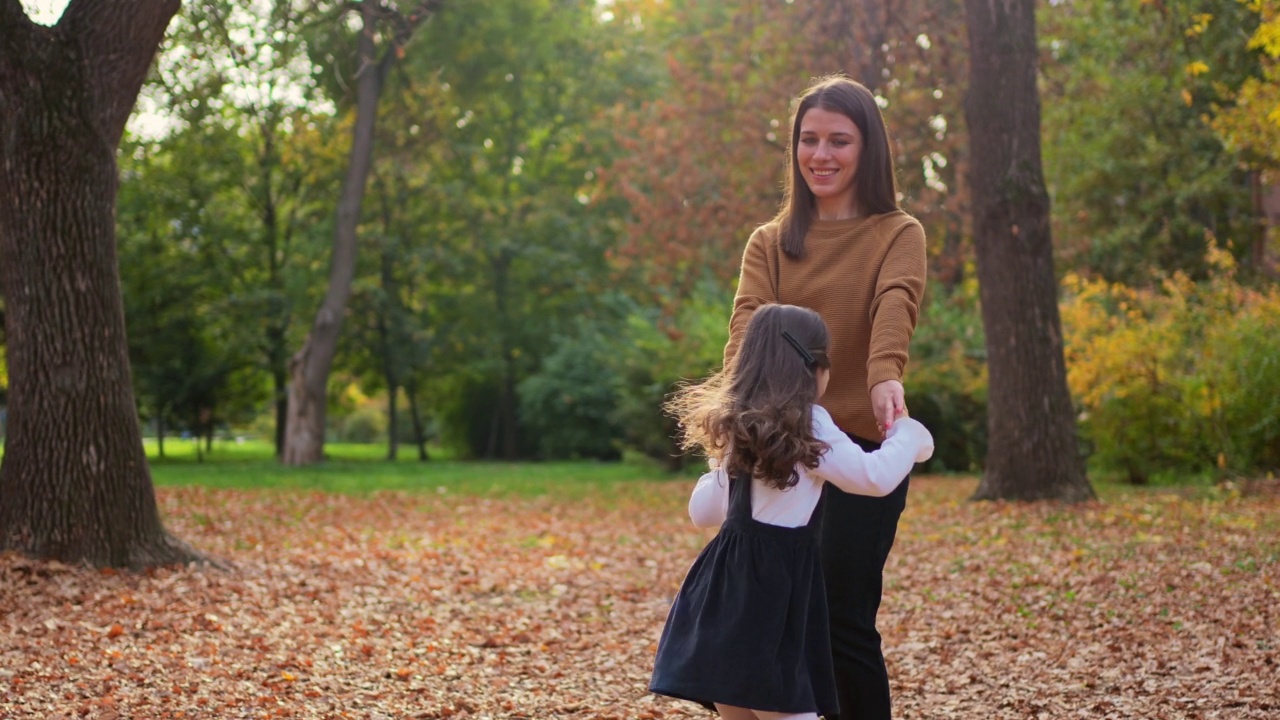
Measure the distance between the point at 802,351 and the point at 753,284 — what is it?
1.54 ft

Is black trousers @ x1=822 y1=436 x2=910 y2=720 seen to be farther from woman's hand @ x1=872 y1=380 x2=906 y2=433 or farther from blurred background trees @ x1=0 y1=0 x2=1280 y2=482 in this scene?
blurred background trees @ x1=0 y1=0 x2=1280 y2=482

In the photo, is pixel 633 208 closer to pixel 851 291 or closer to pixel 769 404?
pixel 851 291

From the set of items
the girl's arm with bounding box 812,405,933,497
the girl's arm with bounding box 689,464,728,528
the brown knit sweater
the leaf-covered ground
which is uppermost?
the brown knit sweater

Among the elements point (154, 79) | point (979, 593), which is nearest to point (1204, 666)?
point (979, 593)

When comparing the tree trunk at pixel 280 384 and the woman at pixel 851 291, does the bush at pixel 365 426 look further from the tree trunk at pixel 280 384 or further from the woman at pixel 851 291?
the woman at pixel 851 291

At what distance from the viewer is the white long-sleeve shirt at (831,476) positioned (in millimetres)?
3107

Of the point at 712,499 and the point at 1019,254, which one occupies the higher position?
the point at 1019,254

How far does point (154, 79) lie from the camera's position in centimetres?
1880

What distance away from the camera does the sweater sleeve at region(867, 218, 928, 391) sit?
3242 mm

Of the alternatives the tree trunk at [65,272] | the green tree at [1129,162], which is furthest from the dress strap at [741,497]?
the green tree at [1129,162]

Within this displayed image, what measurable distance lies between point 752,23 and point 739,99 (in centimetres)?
104

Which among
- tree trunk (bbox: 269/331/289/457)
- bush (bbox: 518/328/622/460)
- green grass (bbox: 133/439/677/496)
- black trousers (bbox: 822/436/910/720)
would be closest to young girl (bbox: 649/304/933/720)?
black trousers (bbox: 822/436/910/720)

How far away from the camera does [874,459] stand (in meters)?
3.12

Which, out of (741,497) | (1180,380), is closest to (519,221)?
(1180,380)
